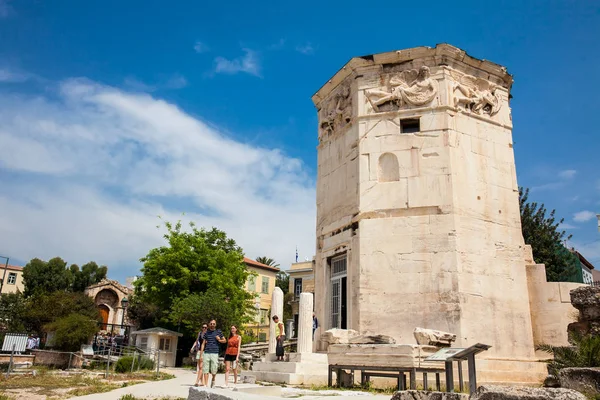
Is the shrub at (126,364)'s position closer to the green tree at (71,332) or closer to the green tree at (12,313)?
the green tree at (71,332)

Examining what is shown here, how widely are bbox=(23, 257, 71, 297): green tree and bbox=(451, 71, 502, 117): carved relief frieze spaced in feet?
165

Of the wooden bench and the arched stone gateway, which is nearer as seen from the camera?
the wooden bench

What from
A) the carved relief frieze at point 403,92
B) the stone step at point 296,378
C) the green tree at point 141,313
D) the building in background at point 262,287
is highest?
the carved relief frieze at point 403,92

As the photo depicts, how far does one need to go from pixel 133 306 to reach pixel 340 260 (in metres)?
32.9

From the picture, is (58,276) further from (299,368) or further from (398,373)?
(398,373)

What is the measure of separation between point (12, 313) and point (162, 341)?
1874 cm

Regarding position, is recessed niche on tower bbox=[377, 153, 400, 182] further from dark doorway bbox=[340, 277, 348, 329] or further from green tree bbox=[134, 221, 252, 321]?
green tree bbox=[134, 221, 252, 321]

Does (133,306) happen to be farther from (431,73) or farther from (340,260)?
(431,73)

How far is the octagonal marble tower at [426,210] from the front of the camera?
Answer: 15172 millimetres

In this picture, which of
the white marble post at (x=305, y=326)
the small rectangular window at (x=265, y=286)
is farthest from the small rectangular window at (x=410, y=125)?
the small rectangular window at (x=265, y=286)

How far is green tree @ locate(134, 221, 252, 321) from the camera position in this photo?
30109mm

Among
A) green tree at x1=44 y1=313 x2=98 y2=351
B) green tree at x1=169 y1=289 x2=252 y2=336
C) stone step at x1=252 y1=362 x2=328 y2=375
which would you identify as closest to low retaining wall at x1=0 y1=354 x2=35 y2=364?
green tree at x1=44 y1=313 x2=98 y2=351

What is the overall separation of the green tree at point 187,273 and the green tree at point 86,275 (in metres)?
28.5

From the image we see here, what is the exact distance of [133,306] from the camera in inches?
1781
